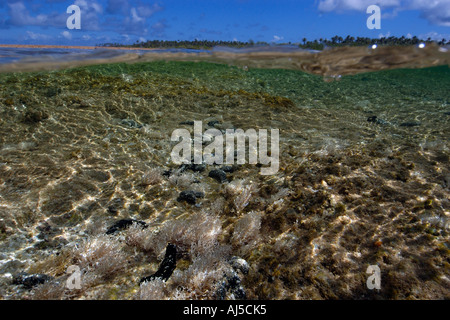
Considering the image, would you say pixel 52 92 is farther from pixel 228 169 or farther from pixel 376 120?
pixel 376 120

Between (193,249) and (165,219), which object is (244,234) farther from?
(165,219)

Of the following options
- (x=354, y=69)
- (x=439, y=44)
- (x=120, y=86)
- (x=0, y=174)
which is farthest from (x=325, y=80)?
(x=0, y=174)

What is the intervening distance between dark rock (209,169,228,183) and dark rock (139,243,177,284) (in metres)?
2.57

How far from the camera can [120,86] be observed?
42.9ft

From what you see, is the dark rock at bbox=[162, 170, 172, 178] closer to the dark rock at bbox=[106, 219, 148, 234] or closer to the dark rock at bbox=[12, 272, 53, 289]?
the dark rock at bbox=[106, 219, 148, 234]

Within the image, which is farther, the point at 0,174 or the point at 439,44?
the point at 439,44

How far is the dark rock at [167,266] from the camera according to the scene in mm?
3252

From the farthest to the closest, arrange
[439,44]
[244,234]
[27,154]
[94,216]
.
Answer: [439,44] < [27,154] < [94,216] < [244,234]

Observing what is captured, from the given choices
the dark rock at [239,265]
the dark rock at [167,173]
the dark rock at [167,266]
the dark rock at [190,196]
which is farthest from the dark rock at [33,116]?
the dark rock at [239,265]

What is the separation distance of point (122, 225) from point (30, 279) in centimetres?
142

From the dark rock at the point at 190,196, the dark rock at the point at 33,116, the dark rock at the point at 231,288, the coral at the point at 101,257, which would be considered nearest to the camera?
the dark rock at the point at 231,288

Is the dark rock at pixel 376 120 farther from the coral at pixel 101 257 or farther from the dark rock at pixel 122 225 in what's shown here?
the coral at pixel 101 257

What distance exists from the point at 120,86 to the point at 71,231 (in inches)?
419

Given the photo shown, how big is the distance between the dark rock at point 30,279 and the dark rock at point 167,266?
48.5 inches
